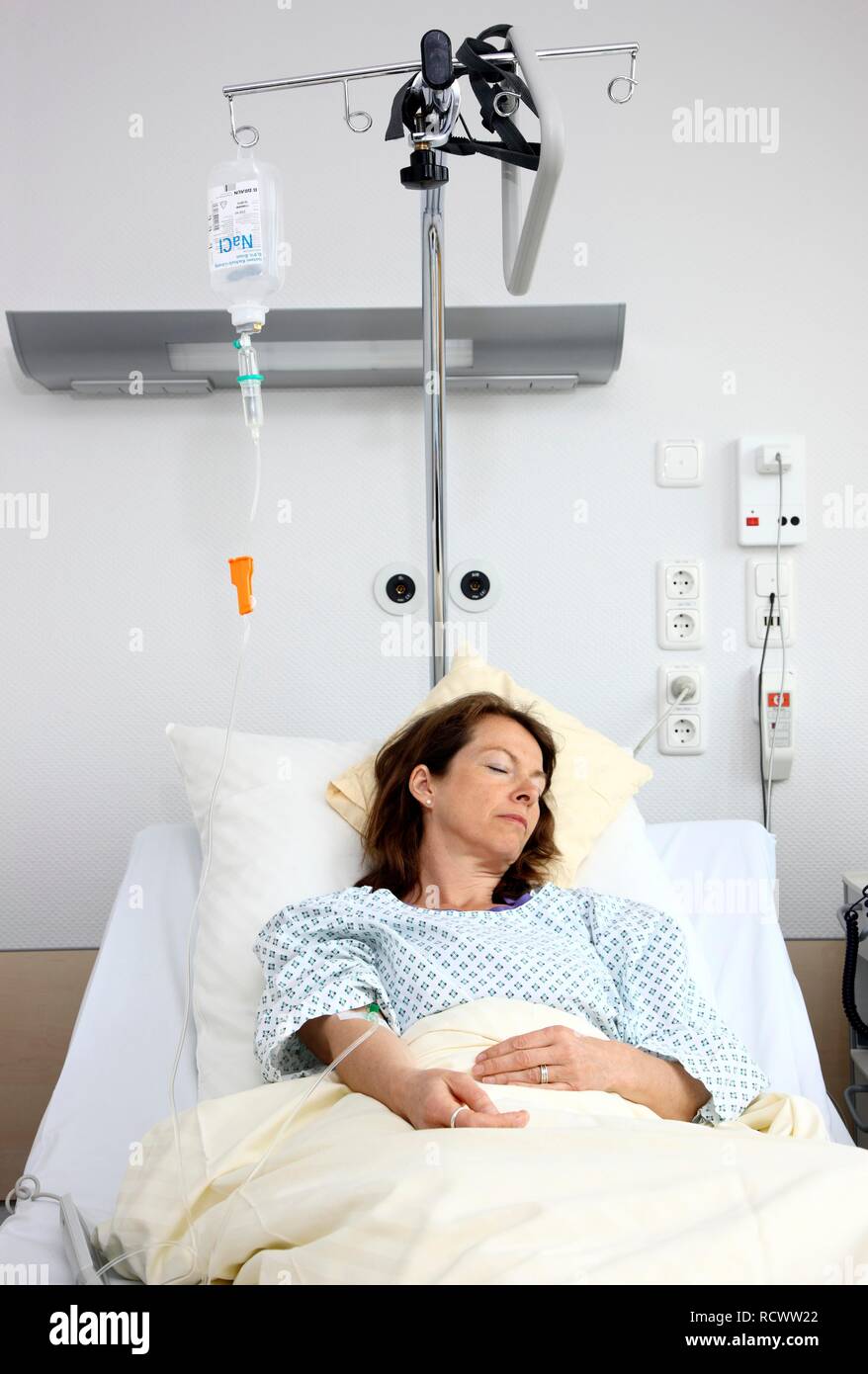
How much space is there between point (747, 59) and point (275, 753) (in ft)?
5.18

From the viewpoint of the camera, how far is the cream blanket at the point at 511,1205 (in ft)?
3.09

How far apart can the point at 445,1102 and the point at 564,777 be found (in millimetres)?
763

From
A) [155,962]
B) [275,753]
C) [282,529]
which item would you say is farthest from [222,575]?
[155,962]

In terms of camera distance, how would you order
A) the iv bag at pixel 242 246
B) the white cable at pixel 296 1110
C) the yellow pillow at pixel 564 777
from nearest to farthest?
the white cable at pixel 296 1110, the iv bag at pixel 242 246, the yellow pillow at pixel 564 777

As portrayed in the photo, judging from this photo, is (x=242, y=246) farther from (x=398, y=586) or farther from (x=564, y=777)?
(x=564, y=777)

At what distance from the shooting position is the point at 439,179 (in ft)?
5.38

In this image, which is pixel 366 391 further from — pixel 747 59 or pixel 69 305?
pixel 747 59

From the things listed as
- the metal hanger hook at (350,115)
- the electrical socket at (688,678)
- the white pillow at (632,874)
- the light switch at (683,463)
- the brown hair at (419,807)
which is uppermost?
the metal hanger hook at (350,115)

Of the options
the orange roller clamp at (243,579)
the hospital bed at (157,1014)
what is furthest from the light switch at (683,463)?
the orange roller clamp at (243,579)

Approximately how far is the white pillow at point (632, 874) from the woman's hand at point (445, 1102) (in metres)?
0.59

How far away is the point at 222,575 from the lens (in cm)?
Result: 221

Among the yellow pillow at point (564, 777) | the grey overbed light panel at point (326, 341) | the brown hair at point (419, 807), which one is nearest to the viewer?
the brown hair at point (419, 807)

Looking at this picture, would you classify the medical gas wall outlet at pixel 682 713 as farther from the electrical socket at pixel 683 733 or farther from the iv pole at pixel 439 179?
the iv pole at pixel 439 179

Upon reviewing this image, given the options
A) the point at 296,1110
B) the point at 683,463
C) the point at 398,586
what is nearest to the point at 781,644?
the point at 683,463
